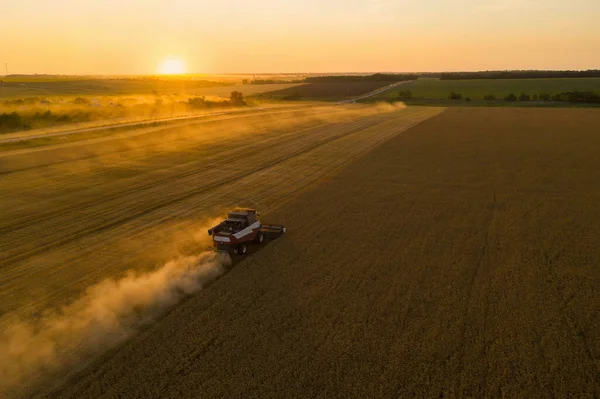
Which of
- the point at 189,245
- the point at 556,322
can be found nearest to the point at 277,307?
the point at 189,245

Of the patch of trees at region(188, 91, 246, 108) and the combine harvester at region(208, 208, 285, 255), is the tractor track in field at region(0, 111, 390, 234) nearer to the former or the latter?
the combine harvester at region(208, 208, 285, 255)

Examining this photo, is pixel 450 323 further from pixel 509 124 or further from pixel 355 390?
pixel 509 124

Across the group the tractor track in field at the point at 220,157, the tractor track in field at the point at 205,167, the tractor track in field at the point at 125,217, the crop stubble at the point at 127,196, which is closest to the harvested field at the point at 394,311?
the crop stubble at the point at 127,196

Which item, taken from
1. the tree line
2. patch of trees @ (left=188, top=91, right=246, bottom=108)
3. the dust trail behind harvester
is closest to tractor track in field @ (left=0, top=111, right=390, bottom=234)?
the dust trail behind harvester

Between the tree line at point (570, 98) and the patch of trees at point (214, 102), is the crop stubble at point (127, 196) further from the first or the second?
the tree line at point (570, 98)

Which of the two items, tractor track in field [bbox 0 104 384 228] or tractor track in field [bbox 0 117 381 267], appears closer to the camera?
tractor track in field [bbox 0 117 381 267]

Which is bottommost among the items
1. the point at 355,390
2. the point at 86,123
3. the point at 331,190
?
the point at 355,390
